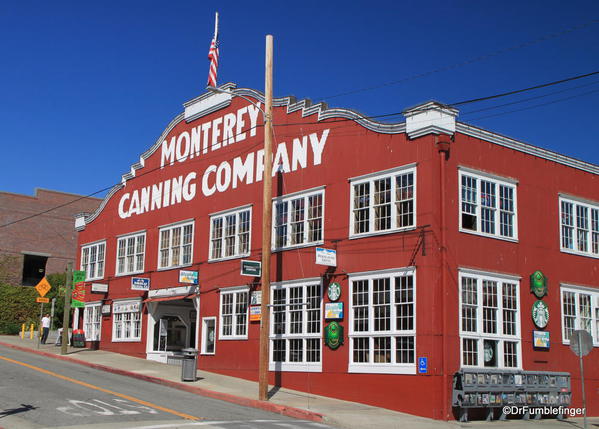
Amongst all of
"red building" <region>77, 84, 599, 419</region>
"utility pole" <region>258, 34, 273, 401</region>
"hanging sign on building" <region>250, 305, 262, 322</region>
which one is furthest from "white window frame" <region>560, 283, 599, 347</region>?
"hanging sign on building" <region>250, 305, 262, 322</region>

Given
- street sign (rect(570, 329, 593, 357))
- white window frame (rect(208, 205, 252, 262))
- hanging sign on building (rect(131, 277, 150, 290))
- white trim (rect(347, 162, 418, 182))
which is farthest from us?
hanging sign on building (rect(131, 277, 150, 290))

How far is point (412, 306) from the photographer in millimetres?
20266

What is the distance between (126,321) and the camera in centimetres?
3394

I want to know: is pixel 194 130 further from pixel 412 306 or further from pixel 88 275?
pixel 412 306

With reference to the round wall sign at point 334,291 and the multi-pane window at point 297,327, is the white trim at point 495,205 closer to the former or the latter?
the round wall sign at point 334,291

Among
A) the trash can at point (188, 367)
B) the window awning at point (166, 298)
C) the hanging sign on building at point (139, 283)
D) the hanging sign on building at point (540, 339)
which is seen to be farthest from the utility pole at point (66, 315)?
the hanging sign on building at point (540, 339)

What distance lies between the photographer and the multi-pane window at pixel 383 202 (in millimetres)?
21109

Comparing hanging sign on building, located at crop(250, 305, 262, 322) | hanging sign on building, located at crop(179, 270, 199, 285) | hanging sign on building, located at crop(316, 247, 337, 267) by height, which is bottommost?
hanging sign on building, located at crop(250, 305, 262, 322)

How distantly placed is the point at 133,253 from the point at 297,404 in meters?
16.9

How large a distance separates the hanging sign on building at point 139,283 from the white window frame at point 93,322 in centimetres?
550

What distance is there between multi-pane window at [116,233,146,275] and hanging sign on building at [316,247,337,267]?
1396 centimetres

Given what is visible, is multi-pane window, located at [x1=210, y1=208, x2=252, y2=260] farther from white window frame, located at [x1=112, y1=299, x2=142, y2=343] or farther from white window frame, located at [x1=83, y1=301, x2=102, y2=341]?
white window frame, located at [x1=83, y1=301, x2=102, y2=341]

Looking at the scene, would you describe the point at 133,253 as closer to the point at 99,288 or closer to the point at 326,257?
the point at 99,288

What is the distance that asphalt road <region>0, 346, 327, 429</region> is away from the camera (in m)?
15.5
